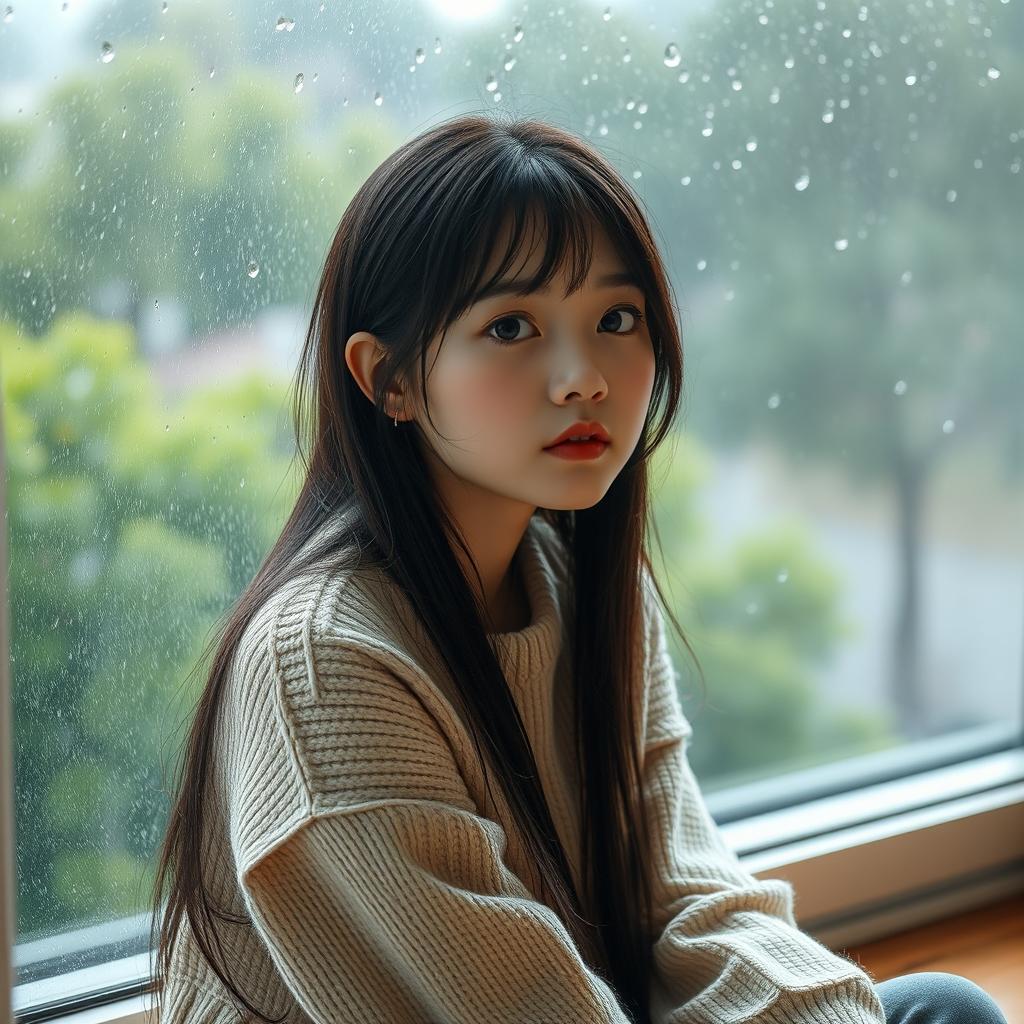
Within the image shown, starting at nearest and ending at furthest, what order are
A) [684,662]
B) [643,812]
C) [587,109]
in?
[643,812]
[587,109]
[684,662]

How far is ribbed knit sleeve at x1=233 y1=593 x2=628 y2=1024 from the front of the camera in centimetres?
84

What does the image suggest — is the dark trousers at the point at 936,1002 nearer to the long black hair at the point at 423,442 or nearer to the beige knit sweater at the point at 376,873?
the beige knit sweater at the point at 376,873

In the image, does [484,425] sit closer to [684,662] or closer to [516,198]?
[516,198]

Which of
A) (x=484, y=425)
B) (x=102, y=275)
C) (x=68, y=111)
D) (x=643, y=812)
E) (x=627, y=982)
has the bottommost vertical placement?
(x=627, y=982)

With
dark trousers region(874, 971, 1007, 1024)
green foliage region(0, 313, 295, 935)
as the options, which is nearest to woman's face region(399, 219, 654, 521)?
green foliage region(0, 313, 295, 935)

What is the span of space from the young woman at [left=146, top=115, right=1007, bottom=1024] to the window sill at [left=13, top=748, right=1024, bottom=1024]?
0.35 meters

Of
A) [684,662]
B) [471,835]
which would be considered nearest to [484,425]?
[471,835]

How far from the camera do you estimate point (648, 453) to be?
1.06 metres

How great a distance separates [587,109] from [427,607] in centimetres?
56

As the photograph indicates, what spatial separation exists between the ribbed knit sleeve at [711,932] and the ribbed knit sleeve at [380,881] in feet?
0.38

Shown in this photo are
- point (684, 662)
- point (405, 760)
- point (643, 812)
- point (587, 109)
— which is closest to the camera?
point (405, 760)

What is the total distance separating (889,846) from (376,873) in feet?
Result: 2.60

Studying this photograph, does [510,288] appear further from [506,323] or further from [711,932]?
[711,932]

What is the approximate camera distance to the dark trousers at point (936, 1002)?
3.30 ft
